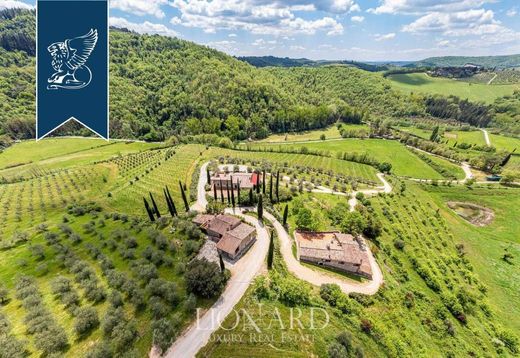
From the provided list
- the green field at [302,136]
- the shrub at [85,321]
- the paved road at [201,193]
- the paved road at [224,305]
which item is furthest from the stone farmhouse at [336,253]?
the green field at [302,136]

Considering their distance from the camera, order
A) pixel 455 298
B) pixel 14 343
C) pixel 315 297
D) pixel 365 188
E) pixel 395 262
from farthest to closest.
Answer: pixel 365 188, pixel 395 262, pixel 455 298, pixel 315 297, pixel 14 343

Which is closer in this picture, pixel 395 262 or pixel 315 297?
pixel 315 297

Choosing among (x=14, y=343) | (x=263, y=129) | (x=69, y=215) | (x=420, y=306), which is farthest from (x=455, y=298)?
(x=263, y=129)

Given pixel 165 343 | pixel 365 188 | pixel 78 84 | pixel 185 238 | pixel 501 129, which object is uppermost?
pixel 501 129

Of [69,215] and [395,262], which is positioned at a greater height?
[69,215]

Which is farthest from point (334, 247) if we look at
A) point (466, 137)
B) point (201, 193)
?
point (466, 137)

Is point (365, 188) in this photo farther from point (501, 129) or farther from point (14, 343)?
point (501, 129)
